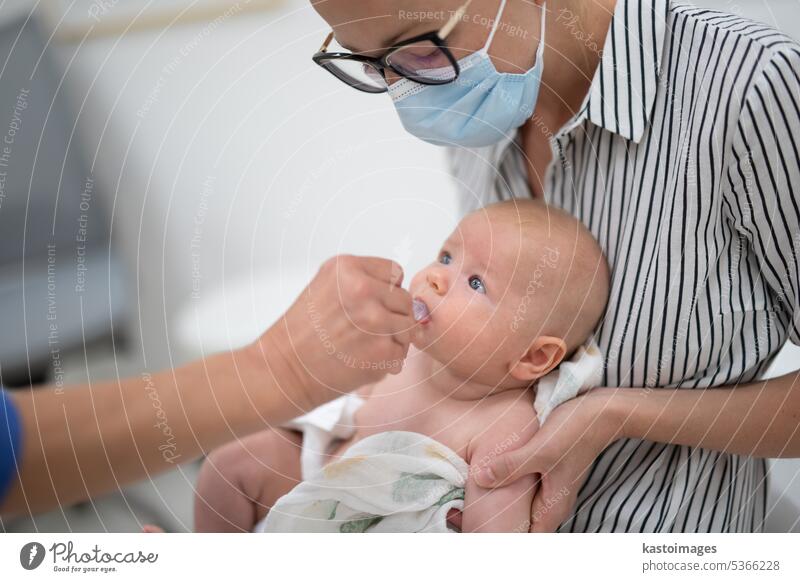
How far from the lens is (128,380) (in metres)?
0.74

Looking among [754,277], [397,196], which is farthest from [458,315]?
[754,277]

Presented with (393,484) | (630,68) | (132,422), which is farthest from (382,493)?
(630,68)

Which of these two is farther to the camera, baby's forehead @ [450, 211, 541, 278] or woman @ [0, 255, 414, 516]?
baby's forehead @ [450, 211, 541, 278]

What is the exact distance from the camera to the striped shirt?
2.30 feet

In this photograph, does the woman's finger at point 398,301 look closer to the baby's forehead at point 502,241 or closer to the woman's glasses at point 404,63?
the baby's forehead at point 502,241

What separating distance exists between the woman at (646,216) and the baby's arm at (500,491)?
13mm

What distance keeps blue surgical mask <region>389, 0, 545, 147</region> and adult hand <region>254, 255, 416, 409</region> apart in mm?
151

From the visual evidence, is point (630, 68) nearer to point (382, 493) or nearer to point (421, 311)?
point (421, 311)

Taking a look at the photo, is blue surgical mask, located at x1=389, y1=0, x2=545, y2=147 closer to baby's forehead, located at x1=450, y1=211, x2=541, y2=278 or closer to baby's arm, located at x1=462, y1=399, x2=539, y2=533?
baby's forehead, located at x1=450, y1=211, x2=541, y2=278

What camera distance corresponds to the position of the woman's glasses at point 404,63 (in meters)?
0.74
